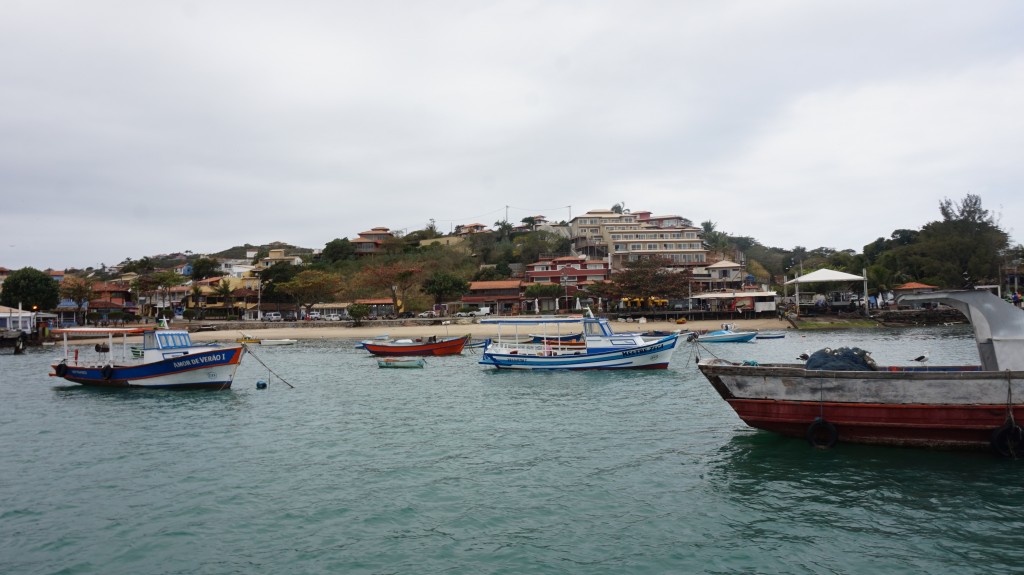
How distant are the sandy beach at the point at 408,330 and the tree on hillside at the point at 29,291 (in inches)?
997

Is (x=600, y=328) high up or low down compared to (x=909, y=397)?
up

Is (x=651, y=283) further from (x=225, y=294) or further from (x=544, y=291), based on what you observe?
(x=225, y=294)

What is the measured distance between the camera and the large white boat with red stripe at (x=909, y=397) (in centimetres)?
1352

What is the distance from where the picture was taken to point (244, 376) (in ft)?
116

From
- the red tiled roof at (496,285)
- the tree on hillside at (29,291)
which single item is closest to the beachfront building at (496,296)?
the red tiled roof at (496,285)

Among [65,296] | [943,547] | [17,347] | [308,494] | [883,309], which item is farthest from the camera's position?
[65,296]

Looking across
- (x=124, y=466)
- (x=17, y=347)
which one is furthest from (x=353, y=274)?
(x=124, y=466)

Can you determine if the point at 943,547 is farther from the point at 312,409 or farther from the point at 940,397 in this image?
the point at 312,409

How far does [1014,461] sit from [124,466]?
20.9 meters

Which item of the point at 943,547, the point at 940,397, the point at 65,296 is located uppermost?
the point at 65,296

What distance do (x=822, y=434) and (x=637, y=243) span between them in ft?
298

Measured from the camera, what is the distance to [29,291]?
268ft

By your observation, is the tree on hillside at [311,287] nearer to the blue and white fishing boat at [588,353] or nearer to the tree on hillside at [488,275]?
the tree on hillside at [488,275]

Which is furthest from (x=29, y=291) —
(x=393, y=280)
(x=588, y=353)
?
(x=588, y=353)
